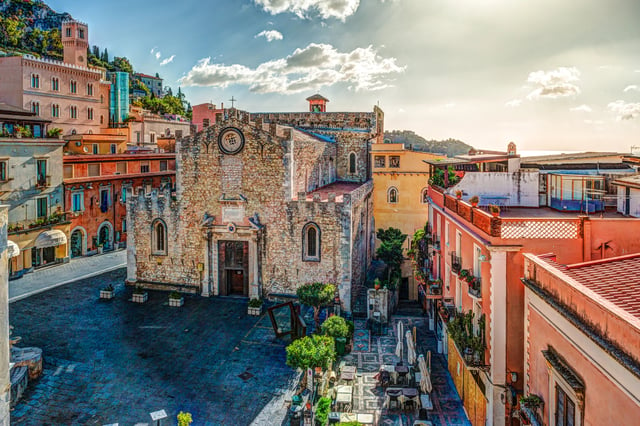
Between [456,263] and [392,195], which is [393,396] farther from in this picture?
[392,195]

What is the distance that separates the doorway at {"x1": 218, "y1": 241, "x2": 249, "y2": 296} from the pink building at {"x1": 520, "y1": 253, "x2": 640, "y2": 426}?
57.0 ft

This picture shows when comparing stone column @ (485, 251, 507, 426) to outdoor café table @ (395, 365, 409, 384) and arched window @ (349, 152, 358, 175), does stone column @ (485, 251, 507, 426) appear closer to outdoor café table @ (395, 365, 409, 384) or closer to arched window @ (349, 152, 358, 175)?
outdoor café table @ (395, 365, 409, 384)

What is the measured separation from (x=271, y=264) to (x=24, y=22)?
317 ft

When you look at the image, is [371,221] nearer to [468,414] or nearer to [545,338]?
[468,414]

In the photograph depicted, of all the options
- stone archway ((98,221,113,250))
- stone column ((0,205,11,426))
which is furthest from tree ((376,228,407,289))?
stone archway ((98,221,113,250))

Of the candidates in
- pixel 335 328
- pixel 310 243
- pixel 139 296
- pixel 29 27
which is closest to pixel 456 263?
pixel 335 328

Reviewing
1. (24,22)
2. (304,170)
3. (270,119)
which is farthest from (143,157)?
(24,22)

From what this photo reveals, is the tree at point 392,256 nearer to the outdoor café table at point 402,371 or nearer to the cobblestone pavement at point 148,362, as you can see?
the cobblestone pavement at point 148,362

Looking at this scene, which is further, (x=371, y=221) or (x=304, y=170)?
(x=371, y=221)

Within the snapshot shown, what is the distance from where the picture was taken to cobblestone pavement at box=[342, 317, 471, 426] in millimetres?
15180

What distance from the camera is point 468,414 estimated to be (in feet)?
49.7

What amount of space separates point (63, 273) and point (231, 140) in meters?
15.7

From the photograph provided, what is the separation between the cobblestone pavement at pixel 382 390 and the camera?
1518 cm

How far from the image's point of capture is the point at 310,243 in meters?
25.0
